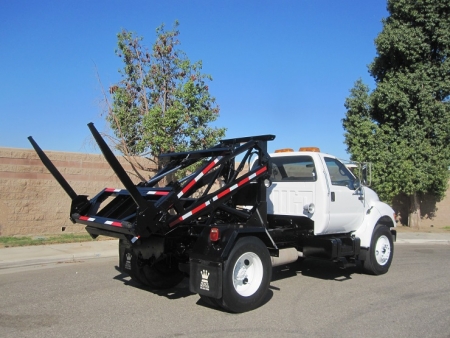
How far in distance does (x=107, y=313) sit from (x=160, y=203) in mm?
1680

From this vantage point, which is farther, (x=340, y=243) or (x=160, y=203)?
(x=340, y=243)

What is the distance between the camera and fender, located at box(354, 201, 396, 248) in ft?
29.0

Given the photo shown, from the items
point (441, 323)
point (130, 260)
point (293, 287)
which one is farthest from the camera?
point (293, 287)

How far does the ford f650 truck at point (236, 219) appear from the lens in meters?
6.07

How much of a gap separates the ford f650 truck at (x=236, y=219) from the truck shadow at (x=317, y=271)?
48 cm

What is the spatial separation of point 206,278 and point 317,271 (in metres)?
4.14

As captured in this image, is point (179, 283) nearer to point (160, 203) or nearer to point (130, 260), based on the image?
point (130, 260)

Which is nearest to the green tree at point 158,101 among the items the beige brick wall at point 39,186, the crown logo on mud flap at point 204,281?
the beige brick wall at point 39,186

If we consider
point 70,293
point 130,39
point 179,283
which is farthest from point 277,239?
point 130,39

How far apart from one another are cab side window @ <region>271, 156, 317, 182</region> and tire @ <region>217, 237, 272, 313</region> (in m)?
2.04

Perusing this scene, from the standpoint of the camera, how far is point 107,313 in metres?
6.23

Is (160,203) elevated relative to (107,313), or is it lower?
elevated

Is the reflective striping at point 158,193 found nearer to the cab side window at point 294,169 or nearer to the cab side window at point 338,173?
the cab side window at point 294,169

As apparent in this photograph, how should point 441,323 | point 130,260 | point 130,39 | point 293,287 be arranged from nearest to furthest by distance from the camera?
point 441,323
point 130,260
point 293,287
point 130,39
